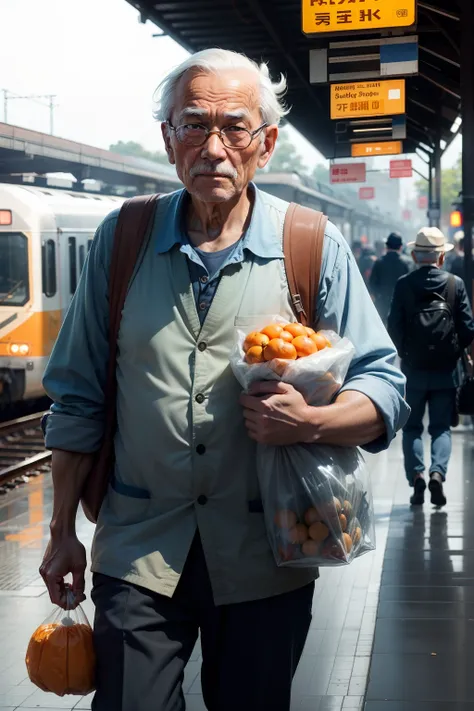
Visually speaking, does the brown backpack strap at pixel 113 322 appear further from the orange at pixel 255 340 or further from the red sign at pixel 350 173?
the red sign at pixel 350 173

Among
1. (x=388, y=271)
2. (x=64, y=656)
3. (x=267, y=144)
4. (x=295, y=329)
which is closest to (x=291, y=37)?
(x=388, y=271)

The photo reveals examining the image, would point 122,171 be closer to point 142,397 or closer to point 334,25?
point 334,25

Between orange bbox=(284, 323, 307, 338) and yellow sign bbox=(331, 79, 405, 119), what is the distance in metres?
12.2

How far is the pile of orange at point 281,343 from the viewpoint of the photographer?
2.52 m

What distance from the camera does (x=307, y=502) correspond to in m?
2.63

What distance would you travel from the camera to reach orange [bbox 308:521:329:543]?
8.61ft

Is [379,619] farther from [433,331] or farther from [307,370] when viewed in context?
[307,370]

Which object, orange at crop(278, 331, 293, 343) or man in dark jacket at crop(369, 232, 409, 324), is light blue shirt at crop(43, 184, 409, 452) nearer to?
orange at crop(278, 331, 293, 343)

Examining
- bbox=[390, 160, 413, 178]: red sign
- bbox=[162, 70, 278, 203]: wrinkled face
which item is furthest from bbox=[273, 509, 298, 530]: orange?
bbox=[390, 160, 413, 178]: red sign

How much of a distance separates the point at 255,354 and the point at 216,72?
2.09ft

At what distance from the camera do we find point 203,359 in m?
2.66

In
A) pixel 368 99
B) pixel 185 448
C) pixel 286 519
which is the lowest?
pixel 286 519

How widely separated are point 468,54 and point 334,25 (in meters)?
1.52

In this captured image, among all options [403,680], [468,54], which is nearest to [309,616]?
[403,680]
